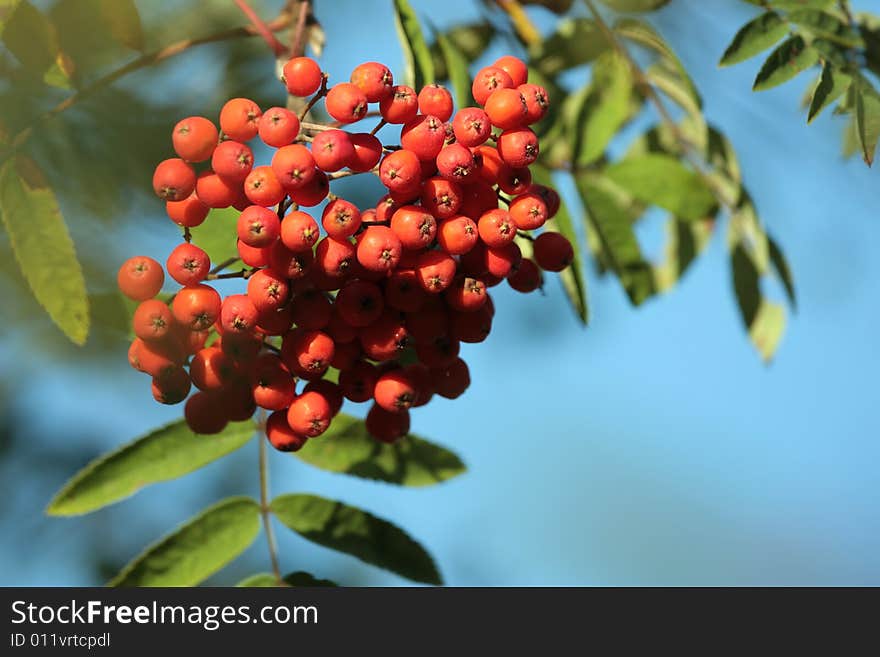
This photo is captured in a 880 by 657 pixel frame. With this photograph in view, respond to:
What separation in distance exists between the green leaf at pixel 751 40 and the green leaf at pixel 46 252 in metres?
1.04

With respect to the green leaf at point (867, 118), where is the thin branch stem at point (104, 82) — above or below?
above

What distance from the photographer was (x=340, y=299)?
1241mm

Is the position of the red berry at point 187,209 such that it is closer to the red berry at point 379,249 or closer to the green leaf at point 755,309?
the red berry at point 379,249

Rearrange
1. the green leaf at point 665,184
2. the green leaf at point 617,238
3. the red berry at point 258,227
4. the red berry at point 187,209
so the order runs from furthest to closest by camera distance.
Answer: the green leaf at point 665,184 → the green leaf at point 617,238 → the red berry at point 187,209 → the red berry at point 258,227

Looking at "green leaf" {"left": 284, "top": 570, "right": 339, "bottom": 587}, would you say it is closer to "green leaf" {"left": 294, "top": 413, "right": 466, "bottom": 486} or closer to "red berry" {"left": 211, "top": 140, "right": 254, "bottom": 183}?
"green leaf" {"left": 294, "top": 413, "right": 466, "bottom": 486}

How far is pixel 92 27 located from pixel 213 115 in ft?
1.73

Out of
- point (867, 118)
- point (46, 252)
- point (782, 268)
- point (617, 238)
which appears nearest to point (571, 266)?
point (617, 238)

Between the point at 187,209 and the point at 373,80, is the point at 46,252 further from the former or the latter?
the point at 373,80

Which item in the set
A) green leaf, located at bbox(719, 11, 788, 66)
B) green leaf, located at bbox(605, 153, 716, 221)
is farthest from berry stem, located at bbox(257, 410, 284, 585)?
→ green leaf, located at bbox(719, 11, 788, 66)

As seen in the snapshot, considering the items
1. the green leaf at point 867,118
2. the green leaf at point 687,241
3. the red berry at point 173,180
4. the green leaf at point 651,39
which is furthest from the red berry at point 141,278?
the green leaf at point 687,241

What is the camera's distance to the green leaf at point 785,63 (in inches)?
58.3
